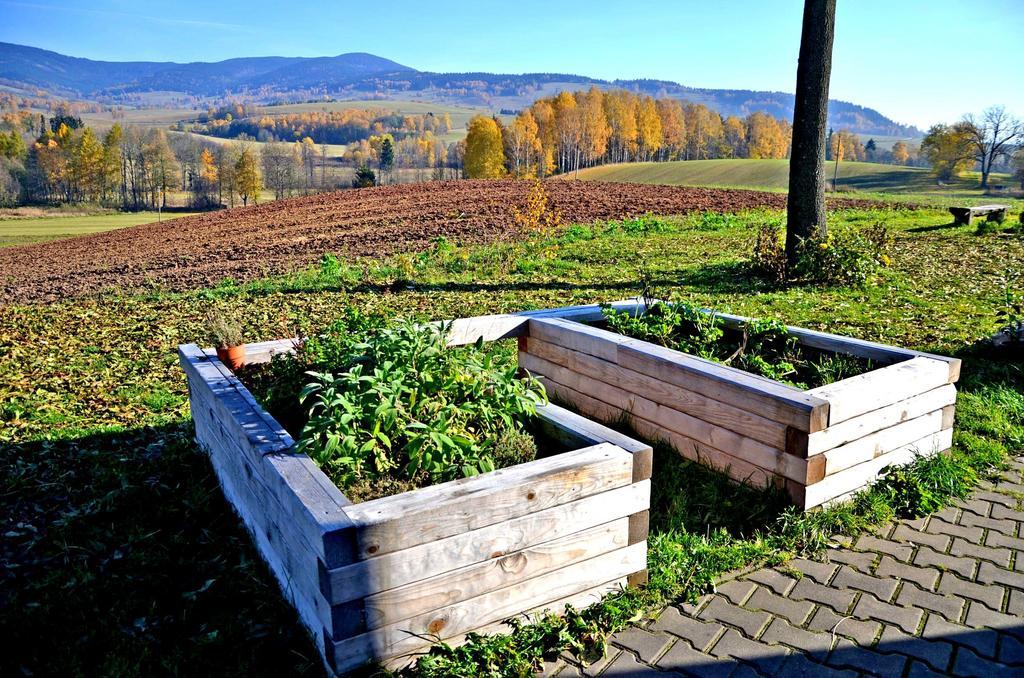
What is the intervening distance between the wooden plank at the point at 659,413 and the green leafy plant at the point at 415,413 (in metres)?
1.10

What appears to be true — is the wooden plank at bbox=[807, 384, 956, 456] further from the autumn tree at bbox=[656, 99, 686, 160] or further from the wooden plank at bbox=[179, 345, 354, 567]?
the autumn tree at bbox=[656, 99, 686, 160]

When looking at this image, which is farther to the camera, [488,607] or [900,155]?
[900,155]

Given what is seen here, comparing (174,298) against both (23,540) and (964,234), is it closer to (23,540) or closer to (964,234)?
(23,540)

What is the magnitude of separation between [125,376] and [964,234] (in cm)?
1602

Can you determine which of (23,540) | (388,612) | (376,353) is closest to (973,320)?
(376,353)

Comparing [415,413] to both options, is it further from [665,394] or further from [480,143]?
[480,143]

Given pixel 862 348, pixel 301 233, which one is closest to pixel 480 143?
pixel 301 233

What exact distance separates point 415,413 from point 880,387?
2489 millimetres

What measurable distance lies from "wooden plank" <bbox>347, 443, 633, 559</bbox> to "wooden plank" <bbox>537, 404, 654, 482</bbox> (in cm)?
6

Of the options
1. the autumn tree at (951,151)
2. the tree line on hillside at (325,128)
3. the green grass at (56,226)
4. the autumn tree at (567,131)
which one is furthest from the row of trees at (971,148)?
the tree line on hillside at (325,128)

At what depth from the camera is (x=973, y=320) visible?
26.0 ft

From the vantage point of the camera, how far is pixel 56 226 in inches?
1668

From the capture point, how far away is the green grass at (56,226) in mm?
33656

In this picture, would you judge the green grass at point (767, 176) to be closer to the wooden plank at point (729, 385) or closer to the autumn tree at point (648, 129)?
the autumn tree at point (648, 129)
